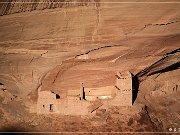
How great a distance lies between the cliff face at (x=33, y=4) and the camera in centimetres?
443

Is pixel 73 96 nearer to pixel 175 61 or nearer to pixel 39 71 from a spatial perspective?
pixel 39 71

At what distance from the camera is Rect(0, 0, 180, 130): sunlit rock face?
14.9 ft

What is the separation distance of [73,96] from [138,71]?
5.13 ft

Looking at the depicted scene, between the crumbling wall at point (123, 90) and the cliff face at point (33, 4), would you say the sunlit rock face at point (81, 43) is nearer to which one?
the cliff face at point (33, 4)

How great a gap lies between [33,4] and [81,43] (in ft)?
3.80

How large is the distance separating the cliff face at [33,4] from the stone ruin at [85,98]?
199 cm

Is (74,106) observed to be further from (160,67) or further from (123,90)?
(160,67)

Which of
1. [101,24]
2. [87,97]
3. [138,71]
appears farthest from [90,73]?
[101,24]

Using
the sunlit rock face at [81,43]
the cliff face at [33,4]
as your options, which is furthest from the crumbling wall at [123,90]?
the cliff face at [33,4]

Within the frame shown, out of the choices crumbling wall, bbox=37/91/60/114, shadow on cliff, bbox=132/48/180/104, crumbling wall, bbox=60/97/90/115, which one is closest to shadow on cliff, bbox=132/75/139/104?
shadow on cliff, bbox=132/48/180/104

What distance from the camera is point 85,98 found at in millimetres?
6074

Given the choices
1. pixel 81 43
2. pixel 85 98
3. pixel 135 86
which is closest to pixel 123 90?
pixel 135 86

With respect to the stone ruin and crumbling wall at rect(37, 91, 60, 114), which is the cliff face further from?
crumbling wall at rect(37, 91, 60, 114)

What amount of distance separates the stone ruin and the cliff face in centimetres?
199
